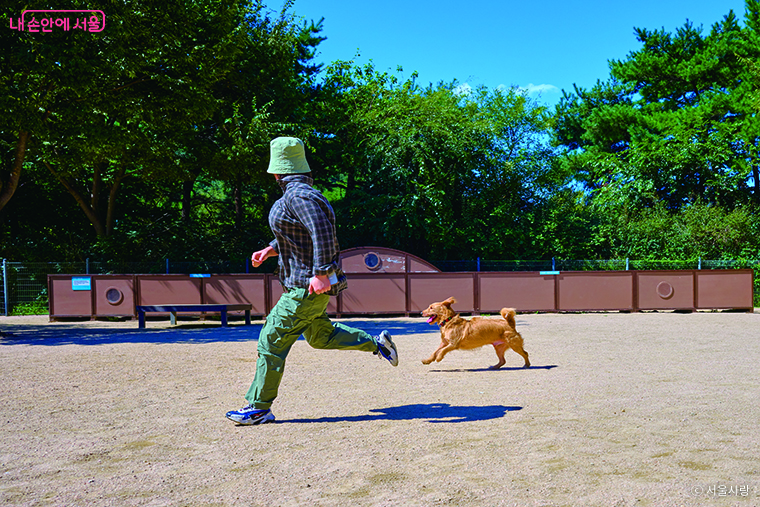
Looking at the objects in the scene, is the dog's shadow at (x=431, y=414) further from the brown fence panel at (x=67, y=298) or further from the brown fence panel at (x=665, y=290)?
the brown fence panel at (x=665, y=290)

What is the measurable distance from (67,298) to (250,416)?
14.4m

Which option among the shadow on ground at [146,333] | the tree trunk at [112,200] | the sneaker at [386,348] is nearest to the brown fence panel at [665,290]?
the shadow on ground at [146,333]

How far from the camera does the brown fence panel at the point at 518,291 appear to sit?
17484mm

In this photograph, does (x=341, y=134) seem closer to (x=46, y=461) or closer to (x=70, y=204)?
(x=70, y=204)

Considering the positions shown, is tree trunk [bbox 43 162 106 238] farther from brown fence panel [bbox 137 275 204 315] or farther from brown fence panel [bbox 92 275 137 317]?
brown fence panel [bbox 137 275 204 315]

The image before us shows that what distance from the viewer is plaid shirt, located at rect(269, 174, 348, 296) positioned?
4.21 meters

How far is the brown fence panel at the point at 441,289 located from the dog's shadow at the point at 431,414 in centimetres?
1218

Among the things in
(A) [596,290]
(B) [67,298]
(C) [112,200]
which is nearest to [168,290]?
(B) [67,298]

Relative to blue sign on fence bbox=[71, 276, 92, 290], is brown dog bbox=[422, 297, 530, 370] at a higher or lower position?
lower

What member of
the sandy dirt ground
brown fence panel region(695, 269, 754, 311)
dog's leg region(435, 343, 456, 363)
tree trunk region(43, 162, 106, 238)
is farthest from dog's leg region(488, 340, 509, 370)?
tree trunk region(43, 162, 106, 238)

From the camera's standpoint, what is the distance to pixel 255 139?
21.4 metres

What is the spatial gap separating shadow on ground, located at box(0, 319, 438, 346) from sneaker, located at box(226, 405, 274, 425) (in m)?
6.96

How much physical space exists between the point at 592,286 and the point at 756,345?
8.26m

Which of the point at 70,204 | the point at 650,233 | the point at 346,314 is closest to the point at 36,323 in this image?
the point at 346,314
